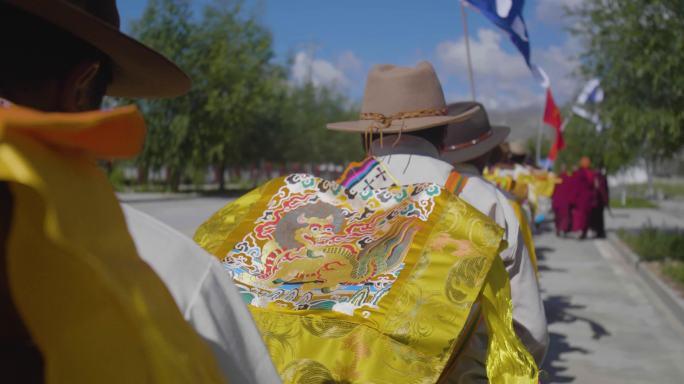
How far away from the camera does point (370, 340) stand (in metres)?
1.89

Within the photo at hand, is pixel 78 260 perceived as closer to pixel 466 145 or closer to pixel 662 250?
pixel 466 145

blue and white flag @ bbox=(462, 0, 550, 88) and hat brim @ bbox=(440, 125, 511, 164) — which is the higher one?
blue and white flag @ bbox=(462, 0, 550, 88)

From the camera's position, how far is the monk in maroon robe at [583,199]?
18.1m

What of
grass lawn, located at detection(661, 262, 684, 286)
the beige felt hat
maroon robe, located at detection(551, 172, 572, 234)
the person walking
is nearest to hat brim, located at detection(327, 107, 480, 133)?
the beige felt hat

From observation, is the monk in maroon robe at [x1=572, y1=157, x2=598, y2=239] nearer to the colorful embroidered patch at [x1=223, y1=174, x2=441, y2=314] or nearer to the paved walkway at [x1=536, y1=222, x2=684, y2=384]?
the paved walkway at [x1=536, y1=222, x2=684, y2=384]

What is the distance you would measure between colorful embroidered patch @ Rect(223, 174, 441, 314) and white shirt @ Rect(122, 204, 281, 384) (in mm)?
878

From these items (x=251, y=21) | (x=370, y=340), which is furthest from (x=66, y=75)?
(x=251, y=21)

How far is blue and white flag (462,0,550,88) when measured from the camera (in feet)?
23.5

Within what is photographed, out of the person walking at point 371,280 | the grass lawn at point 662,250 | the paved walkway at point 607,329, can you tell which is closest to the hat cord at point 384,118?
the person walking at point 371,280

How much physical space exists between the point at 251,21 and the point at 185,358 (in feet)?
122

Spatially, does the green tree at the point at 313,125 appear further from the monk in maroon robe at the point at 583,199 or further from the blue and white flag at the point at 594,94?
the blue and white flag at the point at 594,94

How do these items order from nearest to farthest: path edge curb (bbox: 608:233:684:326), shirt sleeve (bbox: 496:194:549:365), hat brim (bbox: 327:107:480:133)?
shirt sleeve (bbox: 496:194:549:365), hat brim (bbox: 327:107:480:133), path edge curb (bbox: 608:233:684:326)

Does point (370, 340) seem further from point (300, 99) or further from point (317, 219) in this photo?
point (300, 99)

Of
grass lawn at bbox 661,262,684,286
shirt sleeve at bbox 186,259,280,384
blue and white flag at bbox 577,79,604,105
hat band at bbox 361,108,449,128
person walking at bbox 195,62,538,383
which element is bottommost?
grass lawn at bbox 661,262,684,286
